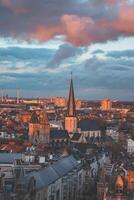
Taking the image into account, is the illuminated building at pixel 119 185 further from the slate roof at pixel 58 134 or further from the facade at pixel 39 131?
the slate roof at pixel 58 134

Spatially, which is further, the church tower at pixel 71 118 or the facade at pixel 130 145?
the church tower at pixel 71 118

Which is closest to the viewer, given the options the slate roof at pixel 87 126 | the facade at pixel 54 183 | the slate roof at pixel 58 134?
the facade at pixel 54 183

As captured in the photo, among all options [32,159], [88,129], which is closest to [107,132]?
[88,129]

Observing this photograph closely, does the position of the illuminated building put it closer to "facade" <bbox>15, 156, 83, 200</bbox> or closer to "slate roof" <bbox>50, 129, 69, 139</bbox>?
"facade" <bbox>15, 156, 83, 200</bbox>

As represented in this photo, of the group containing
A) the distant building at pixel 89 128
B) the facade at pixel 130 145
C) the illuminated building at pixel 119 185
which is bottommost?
the facade at pixel 130 145

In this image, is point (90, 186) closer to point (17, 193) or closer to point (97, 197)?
point (97, 197)

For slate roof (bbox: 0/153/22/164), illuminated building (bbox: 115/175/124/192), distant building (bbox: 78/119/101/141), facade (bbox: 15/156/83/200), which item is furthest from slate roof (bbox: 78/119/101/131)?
illuminated building (bbox: 115/175/124/192)

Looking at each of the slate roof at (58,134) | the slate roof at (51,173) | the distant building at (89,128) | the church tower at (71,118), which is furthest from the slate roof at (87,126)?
the slate roof at (51,173)

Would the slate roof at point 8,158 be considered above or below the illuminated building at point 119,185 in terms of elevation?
below

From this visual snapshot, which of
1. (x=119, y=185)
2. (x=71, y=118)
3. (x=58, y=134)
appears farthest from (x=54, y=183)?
(x=71, y=118)
